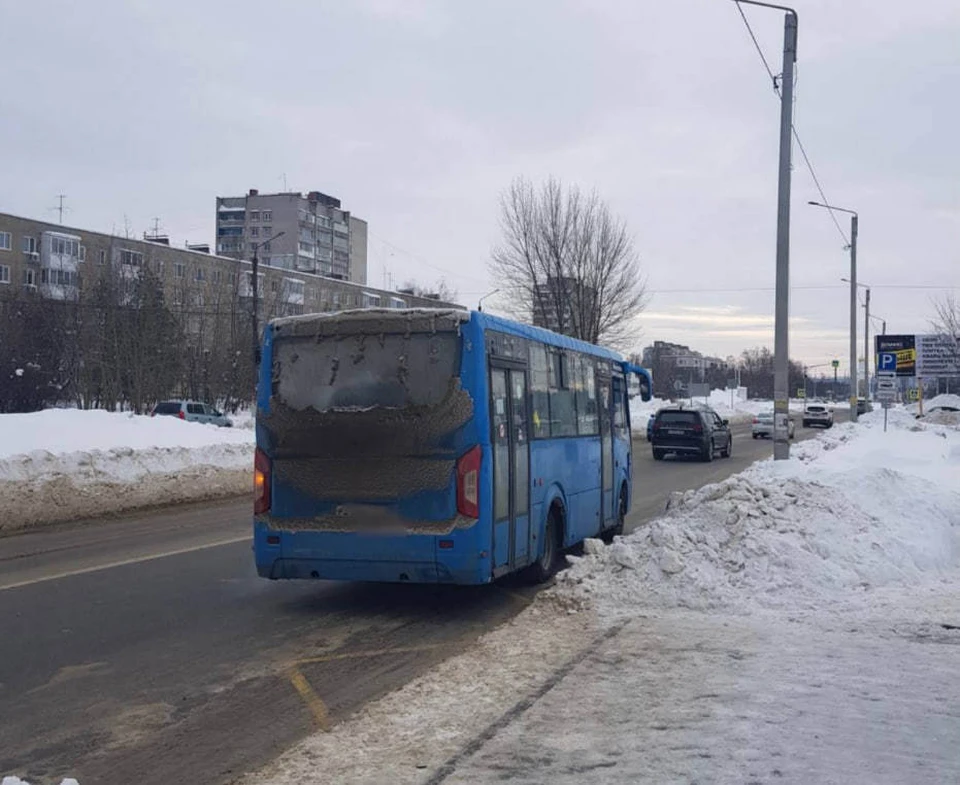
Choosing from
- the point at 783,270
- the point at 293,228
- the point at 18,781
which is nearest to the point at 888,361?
the point at 783,270

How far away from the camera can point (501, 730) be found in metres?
5.89

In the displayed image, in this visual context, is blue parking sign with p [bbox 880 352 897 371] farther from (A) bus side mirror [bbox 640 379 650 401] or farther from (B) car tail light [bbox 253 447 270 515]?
(B) car tail light [bbox 253 447 270 515]

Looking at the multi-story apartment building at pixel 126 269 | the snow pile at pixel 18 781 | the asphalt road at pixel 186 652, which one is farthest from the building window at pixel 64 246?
the snow pile at pixel 18 781

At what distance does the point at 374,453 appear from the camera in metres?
9.20

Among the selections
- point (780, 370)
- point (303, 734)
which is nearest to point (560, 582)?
point (303, 734)

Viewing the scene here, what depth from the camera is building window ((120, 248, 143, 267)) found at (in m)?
57.1

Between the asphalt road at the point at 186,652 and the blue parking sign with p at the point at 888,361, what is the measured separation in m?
23.6

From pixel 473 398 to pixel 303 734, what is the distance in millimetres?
3699

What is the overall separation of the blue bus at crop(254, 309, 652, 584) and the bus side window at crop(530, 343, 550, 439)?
459 millimetres

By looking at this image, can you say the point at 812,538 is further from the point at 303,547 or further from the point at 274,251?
the point at 274,251

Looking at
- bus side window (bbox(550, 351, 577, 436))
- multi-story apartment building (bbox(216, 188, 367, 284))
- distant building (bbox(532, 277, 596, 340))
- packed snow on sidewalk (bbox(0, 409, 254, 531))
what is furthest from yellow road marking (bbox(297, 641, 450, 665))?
multi-story apartment building (bbox(216, 188, 367, 284))

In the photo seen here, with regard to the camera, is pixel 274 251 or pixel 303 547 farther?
pixel 274 251

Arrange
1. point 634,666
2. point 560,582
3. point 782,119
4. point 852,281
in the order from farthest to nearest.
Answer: point 852,281
point 782,119
point 560,582
point 634,666

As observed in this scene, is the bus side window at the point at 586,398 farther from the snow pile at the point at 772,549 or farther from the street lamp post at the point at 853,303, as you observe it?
the street lamp post at the point at 853,303
